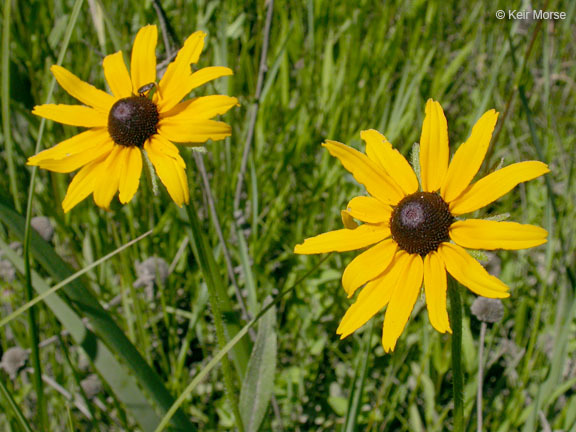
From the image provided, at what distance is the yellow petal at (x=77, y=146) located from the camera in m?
1.34

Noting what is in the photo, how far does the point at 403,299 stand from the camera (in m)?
1.07

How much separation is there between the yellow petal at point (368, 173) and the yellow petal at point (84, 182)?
1.82ft

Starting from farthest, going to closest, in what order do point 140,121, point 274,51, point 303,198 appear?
point 274,51 → point 303,198 → point 140,121

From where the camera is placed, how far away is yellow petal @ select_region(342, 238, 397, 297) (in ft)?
3.68

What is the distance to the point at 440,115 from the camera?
3.72ft

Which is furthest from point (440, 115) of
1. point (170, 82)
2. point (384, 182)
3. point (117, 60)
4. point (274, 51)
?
point (274, 51)

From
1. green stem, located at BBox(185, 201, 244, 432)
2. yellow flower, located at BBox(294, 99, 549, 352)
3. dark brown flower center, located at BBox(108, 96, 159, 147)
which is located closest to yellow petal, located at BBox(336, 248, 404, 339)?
yellow flower, located at BBox(294, 99, 549, 352)

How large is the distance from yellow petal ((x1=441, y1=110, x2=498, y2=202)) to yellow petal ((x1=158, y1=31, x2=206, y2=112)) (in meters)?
0.62

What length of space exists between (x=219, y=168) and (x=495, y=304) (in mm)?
1185

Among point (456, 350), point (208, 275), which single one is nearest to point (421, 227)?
point (456, 350)

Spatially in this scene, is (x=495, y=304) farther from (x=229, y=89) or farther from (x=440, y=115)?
(x=229, y=89)

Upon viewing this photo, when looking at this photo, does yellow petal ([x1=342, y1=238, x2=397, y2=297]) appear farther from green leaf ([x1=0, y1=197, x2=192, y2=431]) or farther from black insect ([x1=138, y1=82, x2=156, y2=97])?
black insect ([x1=138, y1=82, x2=156, y2=97])
